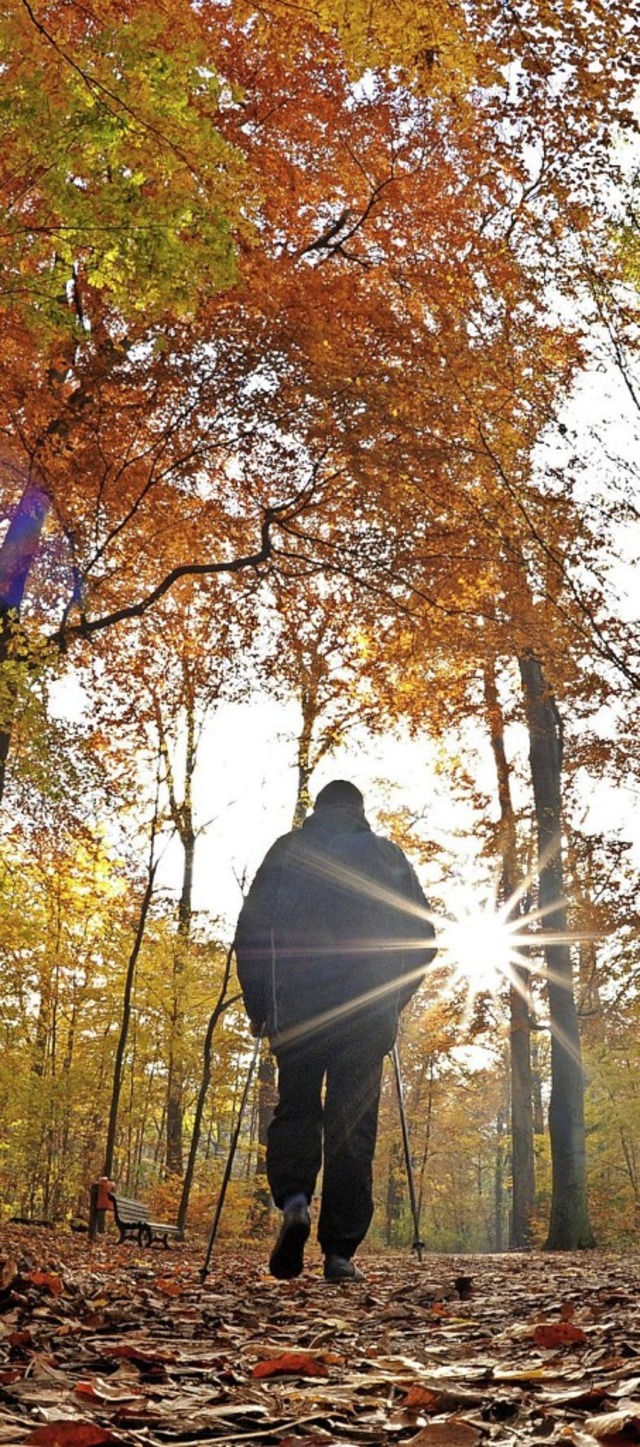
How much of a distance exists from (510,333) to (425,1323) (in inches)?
372

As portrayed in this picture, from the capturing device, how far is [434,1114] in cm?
3697

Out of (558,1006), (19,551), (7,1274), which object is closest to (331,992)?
(7,1274)

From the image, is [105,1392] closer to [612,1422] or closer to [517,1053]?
[612,1422]

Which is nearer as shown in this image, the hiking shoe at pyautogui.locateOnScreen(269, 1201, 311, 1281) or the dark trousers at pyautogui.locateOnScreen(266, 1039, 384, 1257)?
the hiking shoe at pyautogui.locateOnScreen(269, 1201, 311, 1281)

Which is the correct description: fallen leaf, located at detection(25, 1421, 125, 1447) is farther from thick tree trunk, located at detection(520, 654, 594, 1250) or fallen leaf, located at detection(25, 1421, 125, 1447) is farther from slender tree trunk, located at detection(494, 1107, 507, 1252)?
slender tree trunk, located at detection(494, 1107, 507, 1252)

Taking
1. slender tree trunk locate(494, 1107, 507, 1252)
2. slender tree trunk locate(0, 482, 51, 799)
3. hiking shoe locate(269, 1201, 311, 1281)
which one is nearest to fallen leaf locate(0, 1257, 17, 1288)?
hiking shoe locate(269, 1201, 311, 1281)

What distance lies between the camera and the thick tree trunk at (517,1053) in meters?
16.4

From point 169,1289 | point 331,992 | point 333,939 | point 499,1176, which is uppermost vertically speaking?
point 499,1176

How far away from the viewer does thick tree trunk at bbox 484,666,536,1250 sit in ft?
53.9

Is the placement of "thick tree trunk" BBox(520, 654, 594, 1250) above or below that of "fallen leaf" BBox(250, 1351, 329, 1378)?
above

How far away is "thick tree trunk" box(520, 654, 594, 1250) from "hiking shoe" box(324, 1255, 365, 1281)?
25.3ft

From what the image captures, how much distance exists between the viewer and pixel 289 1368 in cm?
221

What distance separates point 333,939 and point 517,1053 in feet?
46.0

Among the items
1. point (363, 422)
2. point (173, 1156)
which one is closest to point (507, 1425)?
point (363, 422)
